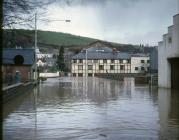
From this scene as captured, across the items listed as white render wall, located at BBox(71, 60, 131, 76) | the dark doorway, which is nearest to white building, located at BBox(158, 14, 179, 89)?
the dark doorway

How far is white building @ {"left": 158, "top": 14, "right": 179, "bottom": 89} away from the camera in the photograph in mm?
40125

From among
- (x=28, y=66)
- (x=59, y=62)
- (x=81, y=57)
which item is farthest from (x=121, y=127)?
(x=59, y=62)

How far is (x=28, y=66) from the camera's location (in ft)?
192

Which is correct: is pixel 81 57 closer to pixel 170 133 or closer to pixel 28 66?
pixel 28 66

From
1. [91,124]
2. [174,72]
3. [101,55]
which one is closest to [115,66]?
[101,55]

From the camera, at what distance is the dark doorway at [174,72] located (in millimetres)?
41934

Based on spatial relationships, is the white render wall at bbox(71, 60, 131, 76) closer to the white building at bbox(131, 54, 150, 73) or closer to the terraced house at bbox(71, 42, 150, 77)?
the terraced house at bbox(71, 42, 150, 77)

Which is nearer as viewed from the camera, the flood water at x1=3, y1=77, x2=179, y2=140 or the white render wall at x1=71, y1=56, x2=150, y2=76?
the flood water at x1=3, y1=77, x2=179, y2=140

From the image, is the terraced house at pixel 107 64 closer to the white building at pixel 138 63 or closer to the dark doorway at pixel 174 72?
the white building at pixel 138 63

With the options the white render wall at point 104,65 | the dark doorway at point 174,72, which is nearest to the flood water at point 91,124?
the dark doorway at point 174,72

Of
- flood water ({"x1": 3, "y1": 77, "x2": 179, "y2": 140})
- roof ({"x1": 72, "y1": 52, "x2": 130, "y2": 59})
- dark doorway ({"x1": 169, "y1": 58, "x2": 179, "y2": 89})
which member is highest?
roof ({"x1": 72, "y1": 52, "x2": 130, "y2": 59})

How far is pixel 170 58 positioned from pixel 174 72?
137 cm

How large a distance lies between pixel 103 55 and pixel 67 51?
43.7m

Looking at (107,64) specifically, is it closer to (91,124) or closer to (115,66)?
(115,66)
